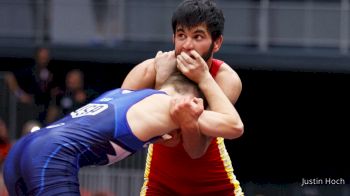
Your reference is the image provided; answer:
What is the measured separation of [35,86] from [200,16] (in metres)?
7.48

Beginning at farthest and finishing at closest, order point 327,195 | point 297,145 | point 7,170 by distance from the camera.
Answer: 1. point 297,145
2. point 327,195
3. point 7,170

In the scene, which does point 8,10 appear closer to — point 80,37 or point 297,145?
point 80,37

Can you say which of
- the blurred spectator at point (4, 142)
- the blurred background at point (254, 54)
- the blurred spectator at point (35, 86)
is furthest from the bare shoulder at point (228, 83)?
the blurred background at point (254, 54)

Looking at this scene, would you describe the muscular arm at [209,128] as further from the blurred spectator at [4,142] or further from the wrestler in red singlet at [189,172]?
the blurred spectator at [4,142]

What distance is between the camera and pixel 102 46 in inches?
691

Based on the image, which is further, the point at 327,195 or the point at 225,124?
the point at 327,195

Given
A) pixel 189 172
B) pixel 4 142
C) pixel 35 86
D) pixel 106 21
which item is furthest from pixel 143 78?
pixel 106 21

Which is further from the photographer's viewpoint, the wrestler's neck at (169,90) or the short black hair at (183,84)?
the short black hair at (183,84)

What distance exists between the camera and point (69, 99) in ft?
46.3

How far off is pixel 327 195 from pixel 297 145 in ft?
17.4

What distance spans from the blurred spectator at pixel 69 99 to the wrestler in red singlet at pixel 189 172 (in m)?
6.02

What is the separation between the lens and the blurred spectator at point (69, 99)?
1391 centimetres

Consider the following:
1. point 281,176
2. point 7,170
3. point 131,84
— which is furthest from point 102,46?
point 7,170

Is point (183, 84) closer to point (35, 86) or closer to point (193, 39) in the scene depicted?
point (193, 39)
